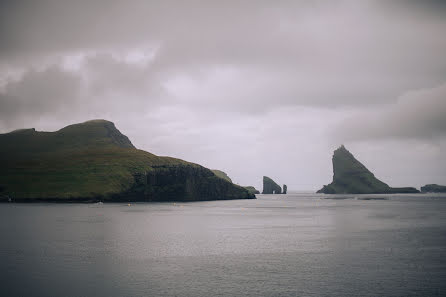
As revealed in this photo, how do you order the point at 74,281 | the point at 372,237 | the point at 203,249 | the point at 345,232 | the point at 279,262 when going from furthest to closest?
the point at 345,232 < the point at 372,237 < the point at 203,249 < the point at 279,262 < the point at 74,281

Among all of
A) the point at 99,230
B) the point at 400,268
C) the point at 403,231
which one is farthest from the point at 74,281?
the point at 403,231

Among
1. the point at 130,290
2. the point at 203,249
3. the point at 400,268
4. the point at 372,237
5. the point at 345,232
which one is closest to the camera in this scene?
the point at 130,290

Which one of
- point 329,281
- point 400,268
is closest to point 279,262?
point 329,281

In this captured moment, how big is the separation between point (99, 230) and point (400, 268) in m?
54.2

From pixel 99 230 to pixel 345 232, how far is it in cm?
4829

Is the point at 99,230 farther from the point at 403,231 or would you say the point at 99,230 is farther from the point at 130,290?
the point at 403,231

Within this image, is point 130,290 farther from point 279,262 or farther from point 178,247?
point 178,247

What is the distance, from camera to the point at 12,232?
6494 centimetres

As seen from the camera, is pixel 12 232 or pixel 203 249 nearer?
pixel 203 249

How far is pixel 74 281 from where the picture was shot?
32312 mm

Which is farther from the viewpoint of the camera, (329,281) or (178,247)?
(178,247)

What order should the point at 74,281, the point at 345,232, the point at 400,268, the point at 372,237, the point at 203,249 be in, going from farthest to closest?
the point at 345,232 → the point at 372,237 → the point at 203,249 → the point at 400,268 → the point at 74,281

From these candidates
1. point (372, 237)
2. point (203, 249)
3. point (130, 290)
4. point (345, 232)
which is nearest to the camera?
point (130, 290)

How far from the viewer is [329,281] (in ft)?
107
